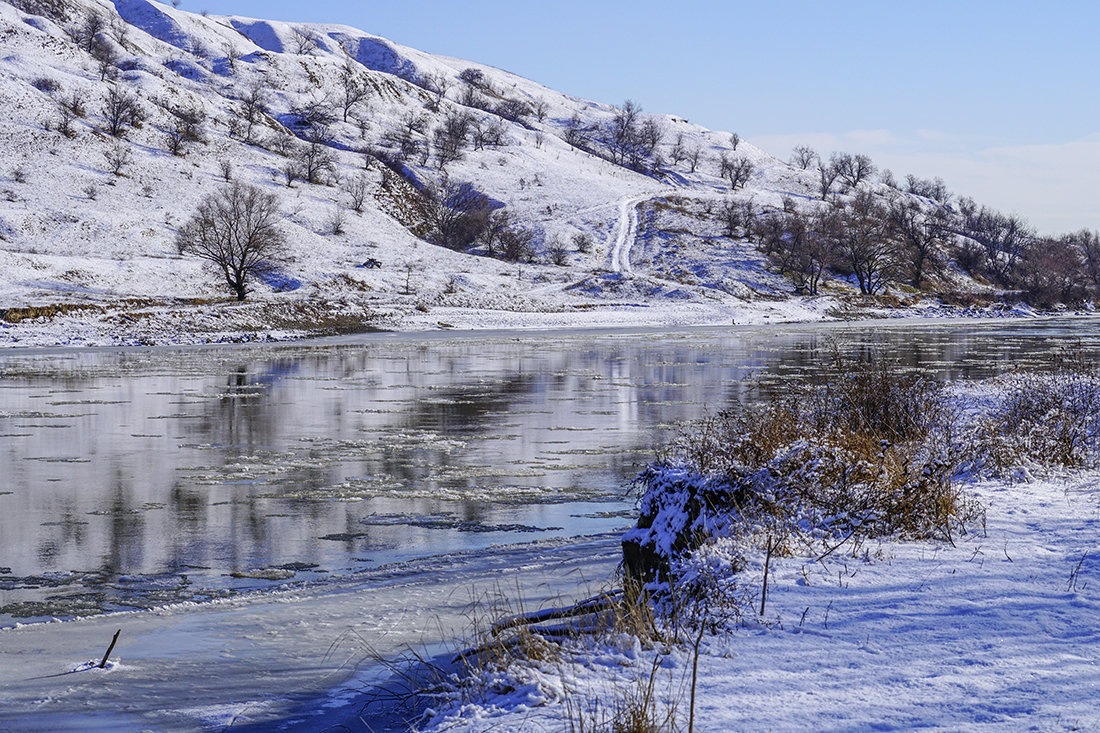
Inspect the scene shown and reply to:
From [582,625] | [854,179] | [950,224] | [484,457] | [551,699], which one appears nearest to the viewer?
[551,699]

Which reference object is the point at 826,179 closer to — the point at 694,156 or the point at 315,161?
the point at 694,156

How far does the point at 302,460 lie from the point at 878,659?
10753mm

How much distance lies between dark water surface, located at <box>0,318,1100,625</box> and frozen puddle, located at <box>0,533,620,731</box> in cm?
61

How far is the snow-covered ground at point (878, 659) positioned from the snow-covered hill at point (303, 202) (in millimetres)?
41873

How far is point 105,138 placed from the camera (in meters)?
88.6

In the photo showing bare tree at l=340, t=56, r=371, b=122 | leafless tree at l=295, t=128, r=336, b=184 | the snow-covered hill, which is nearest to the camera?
the snow-covered hill

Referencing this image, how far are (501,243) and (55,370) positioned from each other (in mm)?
69236

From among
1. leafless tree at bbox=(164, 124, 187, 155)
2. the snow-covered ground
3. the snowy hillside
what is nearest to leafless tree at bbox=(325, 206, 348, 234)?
the snowy hillside

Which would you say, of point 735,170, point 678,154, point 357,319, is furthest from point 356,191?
point 678,154

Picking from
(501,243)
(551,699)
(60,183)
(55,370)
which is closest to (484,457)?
(551,699)

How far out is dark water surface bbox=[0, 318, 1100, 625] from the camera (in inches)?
355

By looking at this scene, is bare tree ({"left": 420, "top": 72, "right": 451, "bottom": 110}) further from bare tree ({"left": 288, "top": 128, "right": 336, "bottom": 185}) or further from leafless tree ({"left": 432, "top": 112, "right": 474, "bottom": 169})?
bare tree ({"left": 288, "top": 128, "right": 336, "bottom": 185})

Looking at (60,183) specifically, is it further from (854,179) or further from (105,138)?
(854,179)

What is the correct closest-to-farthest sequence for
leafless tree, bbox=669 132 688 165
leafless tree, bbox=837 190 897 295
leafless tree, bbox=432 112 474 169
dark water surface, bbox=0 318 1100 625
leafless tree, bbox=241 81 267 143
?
1. dark water surface, bbox=0 318 1100 625
2. leafless tree, bbox=837 190 897 295
3. leafless tree, bbox=241 81 267 143
4. leafless tree, bbox=432 112 474 169
5. leafless tree, bbox=669 132 688 165
